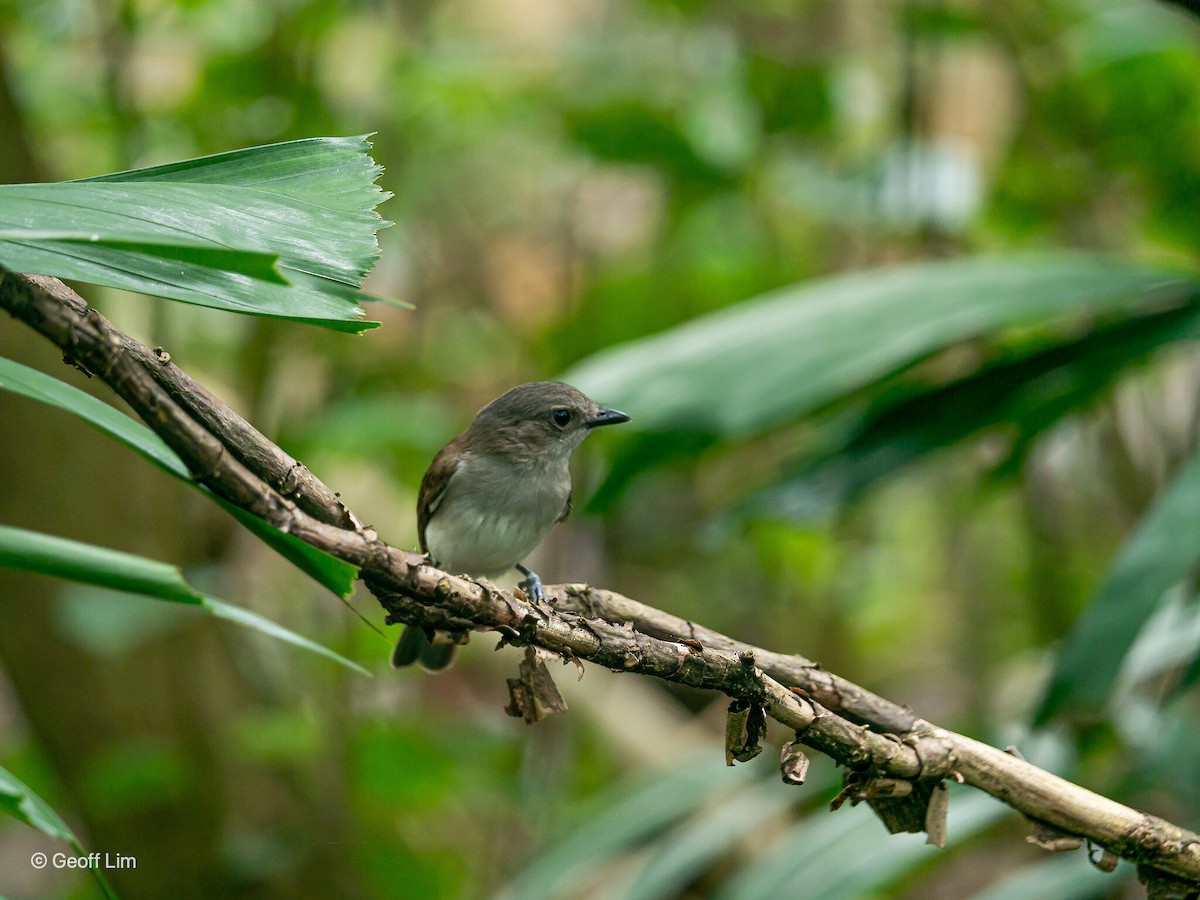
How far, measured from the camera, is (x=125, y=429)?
2.54ft

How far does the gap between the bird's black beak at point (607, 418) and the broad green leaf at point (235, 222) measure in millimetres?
1697

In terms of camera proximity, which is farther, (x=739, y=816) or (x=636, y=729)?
(x=636, y=729)

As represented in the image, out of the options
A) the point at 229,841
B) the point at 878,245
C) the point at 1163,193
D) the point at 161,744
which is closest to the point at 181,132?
the point at 161,744

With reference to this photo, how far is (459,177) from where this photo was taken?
723 centimetres

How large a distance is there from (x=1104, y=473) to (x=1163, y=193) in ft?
4.60

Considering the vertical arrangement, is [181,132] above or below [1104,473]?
above

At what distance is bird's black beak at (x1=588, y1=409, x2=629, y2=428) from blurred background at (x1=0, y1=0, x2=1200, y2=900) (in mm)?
270

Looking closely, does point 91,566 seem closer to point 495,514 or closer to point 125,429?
point 125,429

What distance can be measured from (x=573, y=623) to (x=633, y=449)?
1.28 meters

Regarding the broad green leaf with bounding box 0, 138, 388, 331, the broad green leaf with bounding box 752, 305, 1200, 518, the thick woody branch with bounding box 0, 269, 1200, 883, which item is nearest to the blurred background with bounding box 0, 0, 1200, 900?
the broad green leaf with bounding box 752, 305, 1200, 518

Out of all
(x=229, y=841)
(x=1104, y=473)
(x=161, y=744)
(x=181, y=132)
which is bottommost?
(x=229, y=841)

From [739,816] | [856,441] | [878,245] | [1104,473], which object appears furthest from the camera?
[878,245]

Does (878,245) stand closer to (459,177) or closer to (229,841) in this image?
(459,177)

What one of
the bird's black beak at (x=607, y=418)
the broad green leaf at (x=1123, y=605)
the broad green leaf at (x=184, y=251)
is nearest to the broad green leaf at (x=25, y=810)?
the broad green leaf at (x=184, y=251)
